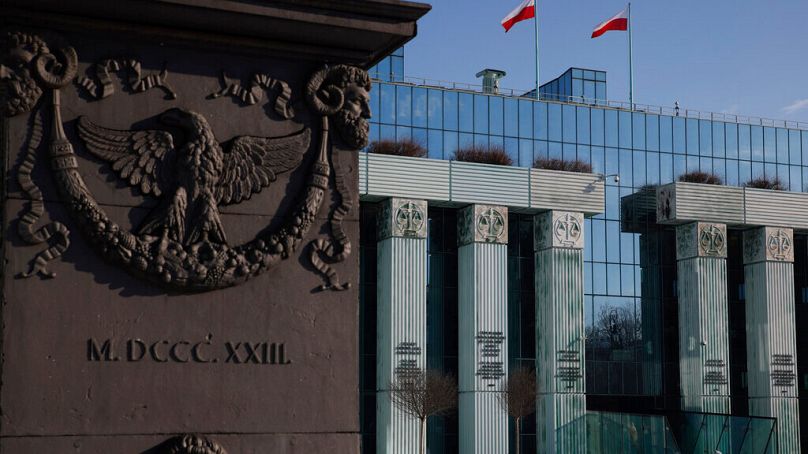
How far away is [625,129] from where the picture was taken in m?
54.4

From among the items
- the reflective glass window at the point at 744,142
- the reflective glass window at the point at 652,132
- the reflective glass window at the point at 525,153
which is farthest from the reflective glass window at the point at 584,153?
the reflective glass window at the point at 744,142

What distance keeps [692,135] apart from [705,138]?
2.34 feet

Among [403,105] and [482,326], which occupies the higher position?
[403,105]

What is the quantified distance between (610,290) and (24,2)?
4772 cm

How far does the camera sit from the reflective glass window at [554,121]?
172ft

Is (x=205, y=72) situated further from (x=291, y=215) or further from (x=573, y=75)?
(x=573, y=75)

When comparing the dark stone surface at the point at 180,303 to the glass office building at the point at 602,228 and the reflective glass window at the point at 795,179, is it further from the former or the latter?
the reflective glass window at the point at 795,179

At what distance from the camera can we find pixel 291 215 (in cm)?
661

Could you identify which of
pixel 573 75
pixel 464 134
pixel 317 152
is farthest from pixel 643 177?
pixel 317 152

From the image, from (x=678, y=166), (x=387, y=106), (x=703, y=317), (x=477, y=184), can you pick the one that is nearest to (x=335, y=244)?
(x=477, y=184)

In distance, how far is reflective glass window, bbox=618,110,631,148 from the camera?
5425 cm

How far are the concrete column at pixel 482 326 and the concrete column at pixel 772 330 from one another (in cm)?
1224

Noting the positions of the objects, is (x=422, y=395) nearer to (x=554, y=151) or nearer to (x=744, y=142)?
(x=554, y=151)

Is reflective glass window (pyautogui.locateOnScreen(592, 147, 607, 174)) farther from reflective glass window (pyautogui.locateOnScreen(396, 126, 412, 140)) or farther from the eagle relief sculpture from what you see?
the eagle relief sculpture
